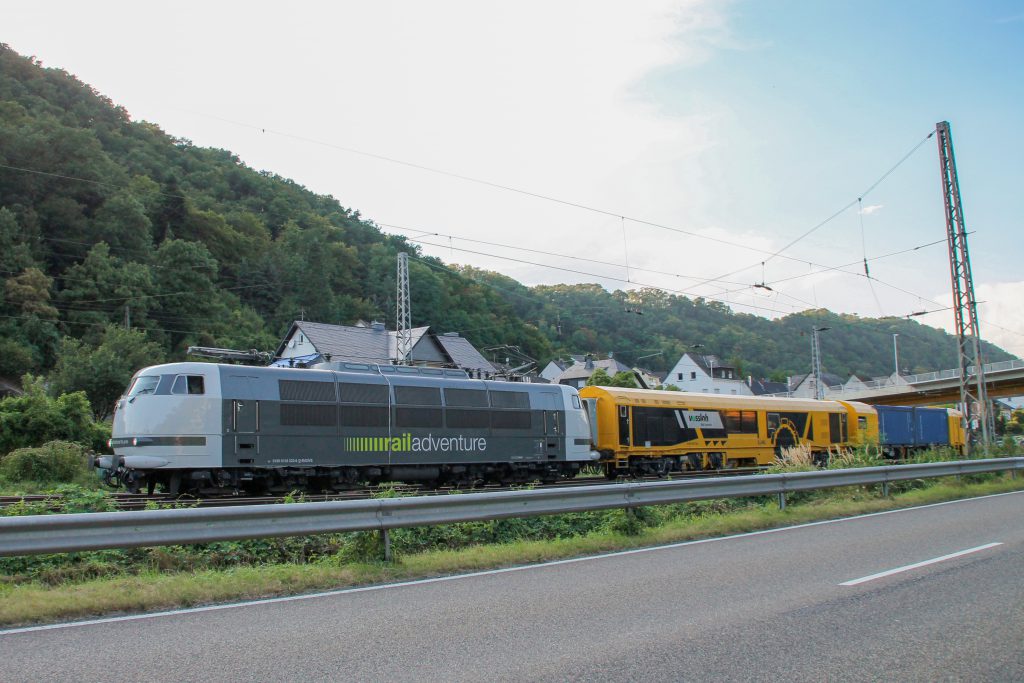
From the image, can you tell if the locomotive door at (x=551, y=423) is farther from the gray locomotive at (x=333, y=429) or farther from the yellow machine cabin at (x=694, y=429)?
the yellow machine cabin at (x=694, y=429)

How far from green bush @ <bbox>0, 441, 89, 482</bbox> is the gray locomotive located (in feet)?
15.3

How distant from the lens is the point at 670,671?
4633mm

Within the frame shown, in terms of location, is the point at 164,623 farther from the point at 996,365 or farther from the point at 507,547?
the point at 996,365

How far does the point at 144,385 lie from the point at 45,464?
599 centimetres

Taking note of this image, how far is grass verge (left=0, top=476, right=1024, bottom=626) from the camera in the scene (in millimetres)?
6319

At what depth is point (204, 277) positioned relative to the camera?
64125mm

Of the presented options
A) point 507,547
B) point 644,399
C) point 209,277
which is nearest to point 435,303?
point 209,277

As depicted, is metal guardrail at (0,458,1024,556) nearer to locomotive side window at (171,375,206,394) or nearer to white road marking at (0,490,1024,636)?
white road marking at (0,490,1024,636)

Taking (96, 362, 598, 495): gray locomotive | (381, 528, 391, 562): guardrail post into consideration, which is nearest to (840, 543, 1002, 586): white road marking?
(381, 528, 391, 562): guardrail post

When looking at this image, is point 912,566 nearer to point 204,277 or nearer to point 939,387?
point 939,387

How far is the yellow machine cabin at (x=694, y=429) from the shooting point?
82.2ft

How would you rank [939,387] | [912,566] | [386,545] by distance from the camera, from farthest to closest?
1. [939,387]
2. [386,545]
3. [912,566]

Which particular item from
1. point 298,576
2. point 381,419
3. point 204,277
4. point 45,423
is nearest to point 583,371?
point 204,277

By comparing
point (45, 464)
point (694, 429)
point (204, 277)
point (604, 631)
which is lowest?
point (604, 631)
